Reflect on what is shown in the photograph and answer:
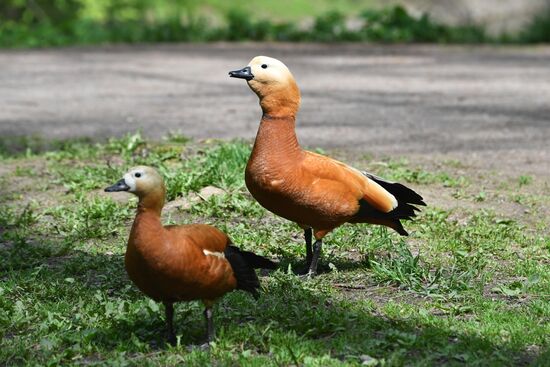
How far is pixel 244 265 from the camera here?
4.86 meters

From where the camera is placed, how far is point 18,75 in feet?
43.0

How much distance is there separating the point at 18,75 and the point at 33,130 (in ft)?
11.2

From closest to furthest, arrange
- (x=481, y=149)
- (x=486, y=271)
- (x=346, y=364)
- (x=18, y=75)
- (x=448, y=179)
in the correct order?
(x=346, y=364), (x=486, y=271), (x=448, y=179), (x=481, y=149), (x=18, y=75)

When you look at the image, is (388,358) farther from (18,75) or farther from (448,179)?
(18,75)

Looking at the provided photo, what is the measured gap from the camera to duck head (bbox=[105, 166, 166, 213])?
4.50 metres

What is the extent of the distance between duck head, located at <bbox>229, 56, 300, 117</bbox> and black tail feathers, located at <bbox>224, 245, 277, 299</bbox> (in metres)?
1.07

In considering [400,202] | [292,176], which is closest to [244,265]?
[292,176]

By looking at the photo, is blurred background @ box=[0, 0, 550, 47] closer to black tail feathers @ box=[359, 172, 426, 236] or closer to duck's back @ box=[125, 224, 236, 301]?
black tail feathers @ box=[359, 172, 426, 236]

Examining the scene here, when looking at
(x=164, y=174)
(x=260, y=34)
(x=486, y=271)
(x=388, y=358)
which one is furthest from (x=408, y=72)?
(x=388, y=358)

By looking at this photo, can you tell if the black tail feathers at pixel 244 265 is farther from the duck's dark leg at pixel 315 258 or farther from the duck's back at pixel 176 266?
the duck's dark leg at pixel 315 258

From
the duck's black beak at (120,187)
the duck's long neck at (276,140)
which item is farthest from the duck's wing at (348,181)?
the duck's black beak at (120,187)

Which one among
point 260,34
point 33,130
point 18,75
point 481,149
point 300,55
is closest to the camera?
point 481,149

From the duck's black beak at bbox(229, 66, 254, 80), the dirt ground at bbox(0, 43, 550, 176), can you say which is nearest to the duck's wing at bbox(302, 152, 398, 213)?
the duck's black beak at bbox(229, 66, 254, 80)

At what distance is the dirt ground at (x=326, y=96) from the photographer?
9.63 metres
